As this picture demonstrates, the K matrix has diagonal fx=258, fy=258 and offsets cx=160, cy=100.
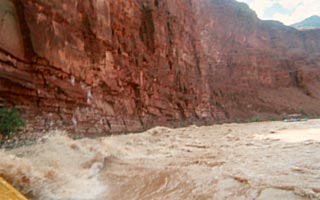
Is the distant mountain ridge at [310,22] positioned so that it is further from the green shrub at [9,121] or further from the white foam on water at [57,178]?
the white foam on water at [57,178]

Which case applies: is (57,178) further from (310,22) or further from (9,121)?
(310,22)

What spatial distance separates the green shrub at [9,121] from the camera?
7793 mm

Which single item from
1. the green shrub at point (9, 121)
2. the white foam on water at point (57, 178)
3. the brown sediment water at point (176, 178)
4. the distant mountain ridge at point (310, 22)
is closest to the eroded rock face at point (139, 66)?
the green shrub at point (9, 121)

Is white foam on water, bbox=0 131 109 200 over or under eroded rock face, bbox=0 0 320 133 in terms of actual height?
under

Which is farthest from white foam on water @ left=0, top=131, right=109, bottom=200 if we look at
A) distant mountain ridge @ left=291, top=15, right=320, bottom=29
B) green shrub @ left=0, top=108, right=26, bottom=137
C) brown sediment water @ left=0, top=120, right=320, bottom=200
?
distant mountain ridge @ left=291, top=15, right=320, bottom=29

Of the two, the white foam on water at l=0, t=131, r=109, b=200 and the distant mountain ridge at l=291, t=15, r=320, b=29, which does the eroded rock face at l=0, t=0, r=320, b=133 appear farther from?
the distant mountain ridge at l=291, t=15, r=320, b=29

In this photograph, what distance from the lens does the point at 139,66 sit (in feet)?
59.2

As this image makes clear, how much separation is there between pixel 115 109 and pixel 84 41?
410cm

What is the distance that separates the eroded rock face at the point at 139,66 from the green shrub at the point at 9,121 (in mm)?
576

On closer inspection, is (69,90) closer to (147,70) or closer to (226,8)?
(147,70)

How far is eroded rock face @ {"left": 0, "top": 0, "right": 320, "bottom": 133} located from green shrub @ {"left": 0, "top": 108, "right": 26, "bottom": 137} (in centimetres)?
58

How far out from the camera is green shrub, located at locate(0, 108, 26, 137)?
25.6 ft

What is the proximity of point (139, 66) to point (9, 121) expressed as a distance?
36.1 ft

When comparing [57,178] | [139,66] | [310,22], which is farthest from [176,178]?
[310,22]
